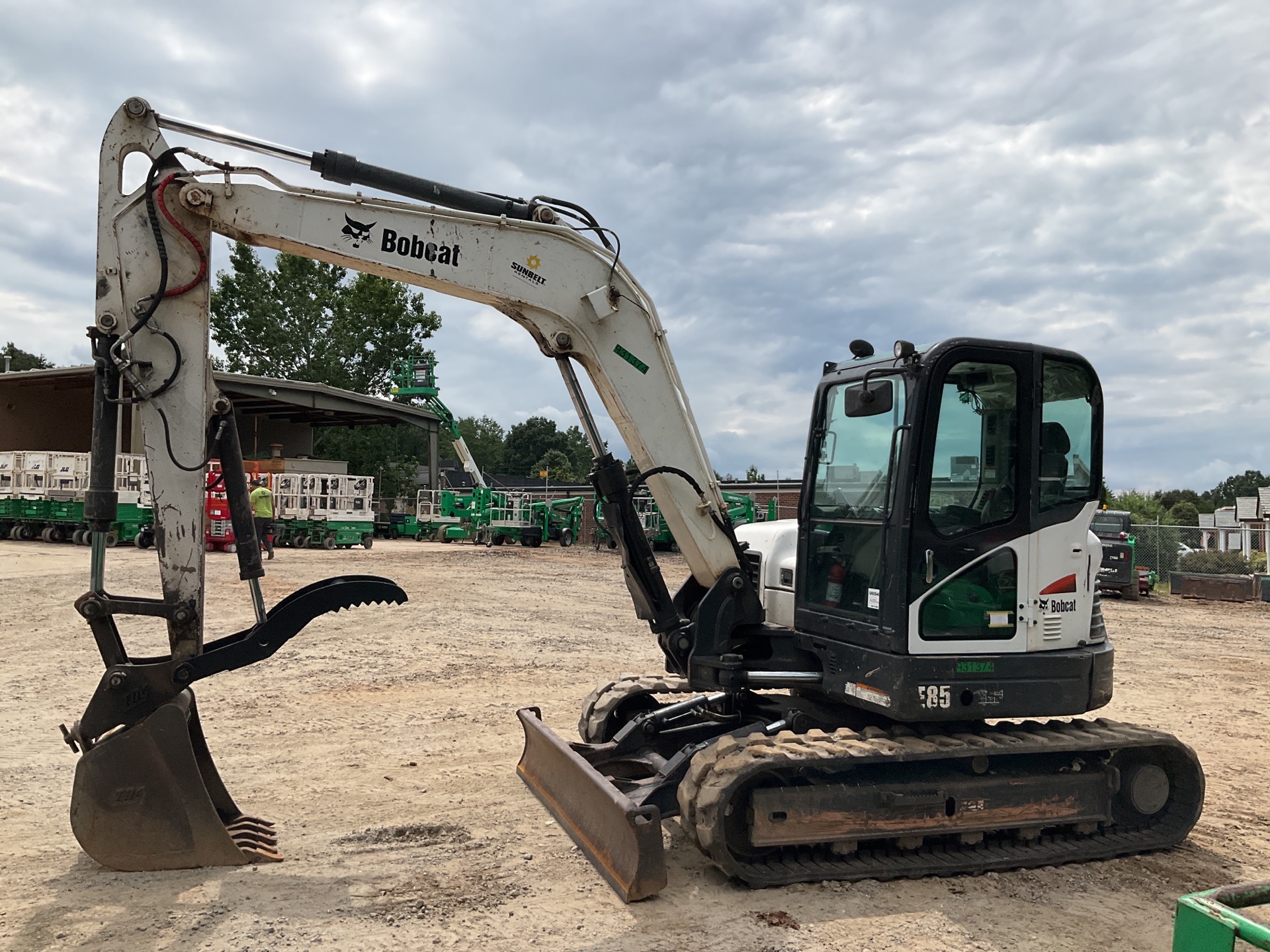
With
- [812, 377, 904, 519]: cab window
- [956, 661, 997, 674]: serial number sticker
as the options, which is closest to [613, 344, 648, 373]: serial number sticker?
[812, 377, 904, 519]: cab window

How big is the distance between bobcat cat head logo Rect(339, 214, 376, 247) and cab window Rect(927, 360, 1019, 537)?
10.6 feet

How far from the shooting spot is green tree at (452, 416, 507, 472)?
99875mm

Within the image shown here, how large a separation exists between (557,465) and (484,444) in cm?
2013

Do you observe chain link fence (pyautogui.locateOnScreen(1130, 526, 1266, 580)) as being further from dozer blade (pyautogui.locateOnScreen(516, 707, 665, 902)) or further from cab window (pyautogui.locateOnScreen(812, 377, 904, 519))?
dozer blade (pyautogui.locateOnScreen(516, 707, 665, 902))

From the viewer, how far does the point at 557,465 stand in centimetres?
8375

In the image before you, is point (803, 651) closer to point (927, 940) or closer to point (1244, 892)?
point (927, 940)

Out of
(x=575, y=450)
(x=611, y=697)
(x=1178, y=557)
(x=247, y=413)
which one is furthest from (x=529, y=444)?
(x=611, y=697)

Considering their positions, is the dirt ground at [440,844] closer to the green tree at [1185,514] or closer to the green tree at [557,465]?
the green tree at [1185,514]

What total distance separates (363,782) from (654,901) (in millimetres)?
2579

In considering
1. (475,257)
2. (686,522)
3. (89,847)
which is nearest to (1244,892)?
(686,522)

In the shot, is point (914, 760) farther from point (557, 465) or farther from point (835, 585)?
point (557, 465)

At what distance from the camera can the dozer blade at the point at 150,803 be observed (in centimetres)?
462

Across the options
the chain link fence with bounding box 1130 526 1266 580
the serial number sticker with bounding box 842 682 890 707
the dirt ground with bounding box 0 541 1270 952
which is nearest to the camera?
the dirt ground with bounding box 0 541 1270 952

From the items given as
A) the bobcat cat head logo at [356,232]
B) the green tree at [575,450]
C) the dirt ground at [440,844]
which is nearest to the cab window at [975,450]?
the dirt ground at [440,844]
